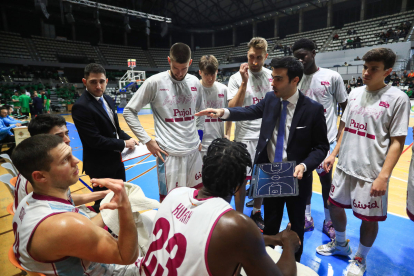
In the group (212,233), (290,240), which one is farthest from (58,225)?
(290,240)

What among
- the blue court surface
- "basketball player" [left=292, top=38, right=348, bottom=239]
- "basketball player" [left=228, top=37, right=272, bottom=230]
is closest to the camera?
the blue court surface

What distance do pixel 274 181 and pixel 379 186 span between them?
95 centimetres

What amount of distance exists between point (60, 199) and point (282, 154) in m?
1.68

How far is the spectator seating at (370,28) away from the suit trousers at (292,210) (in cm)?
2055

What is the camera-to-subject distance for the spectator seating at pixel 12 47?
71.4 ft

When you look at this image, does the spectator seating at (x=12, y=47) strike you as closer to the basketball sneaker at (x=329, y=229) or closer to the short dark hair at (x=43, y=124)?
the short dark hair at (x=43, y=124)

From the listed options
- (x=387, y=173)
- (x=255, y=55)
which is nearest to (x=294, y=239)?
(x=387, y=173)

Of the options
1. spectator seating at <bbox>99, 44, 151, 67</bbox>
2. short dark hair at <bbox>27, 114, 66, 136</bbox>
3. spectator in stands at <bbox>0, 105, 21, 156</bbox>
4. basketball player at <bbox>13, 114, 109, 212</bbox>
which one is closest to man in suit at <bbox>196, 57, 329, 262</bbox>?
basketball player at <bbox>13, 114, 109, 212</bbox>

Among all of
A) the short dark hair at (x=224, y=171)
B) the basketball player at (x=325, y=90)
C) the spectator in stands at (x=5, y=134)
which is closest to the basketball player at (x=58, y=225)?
the short dark hair at (x=224, y=171)

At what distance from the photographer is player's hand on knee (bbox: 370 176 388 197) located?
1.98 m

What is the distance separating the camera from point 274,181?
71.8 inches

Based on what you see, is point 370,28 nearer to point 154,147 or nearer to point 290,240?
point 154,147

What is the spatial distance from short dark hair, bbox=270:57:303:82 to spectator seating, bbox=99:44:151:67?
2967 centimetres

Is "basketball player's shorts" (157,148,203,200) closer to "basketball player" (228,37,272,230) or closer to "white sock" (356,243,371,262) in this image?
"basketball player" (228,37,272,230)
